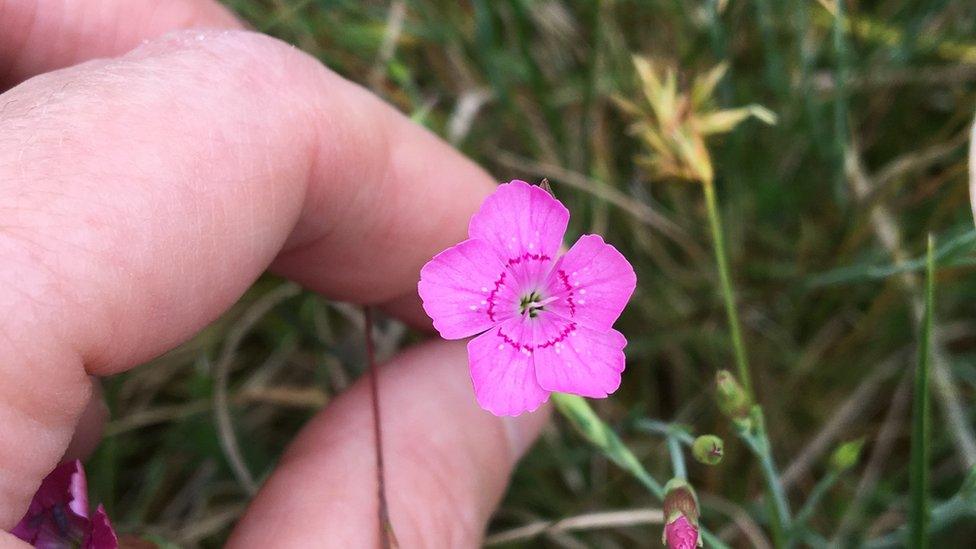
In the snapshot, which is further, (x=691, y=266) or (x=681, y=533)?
(x=691, y=266)

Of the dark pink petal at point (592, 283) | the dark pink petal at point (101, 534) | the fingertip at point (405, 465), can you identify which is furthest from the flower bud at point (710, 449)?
the dark pink petal at point (101, 534)

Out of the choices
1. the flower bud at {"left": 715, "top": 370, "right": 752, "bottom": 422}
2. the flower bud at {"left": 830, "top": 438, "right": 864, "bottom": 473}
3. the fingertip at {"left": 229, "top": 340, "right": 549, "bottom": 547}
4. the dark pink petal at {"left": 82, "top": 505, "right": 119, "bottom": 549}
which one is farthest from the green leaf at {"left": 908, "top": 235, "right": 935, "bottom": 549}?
the dark pink petal at {"left": 82, "top": 505, "right": 119, "bottom": 549}

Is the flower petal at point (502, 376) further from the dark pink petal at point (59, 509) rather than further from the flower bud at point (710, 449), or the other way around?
the dark pink petal at point (59, 509)

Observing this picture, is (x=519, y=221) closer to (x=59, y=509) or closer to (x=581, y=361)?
(x=581, y=361)

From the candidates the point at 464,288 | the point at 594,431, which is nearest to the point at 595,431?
the point at 594,431

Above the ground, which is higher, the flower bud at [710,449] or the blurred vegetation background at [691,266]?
the blurred vegetation background at [691,266]

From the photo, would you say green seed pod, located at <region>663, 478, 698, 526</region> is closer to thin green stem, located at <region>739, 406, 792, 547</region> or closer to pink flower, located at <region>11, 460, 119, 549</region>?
thin green stem, located at <region>739, 406, 792, 547</region>

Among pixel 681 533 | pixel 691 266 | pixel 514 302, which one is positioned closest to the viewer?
pixel 681 533
